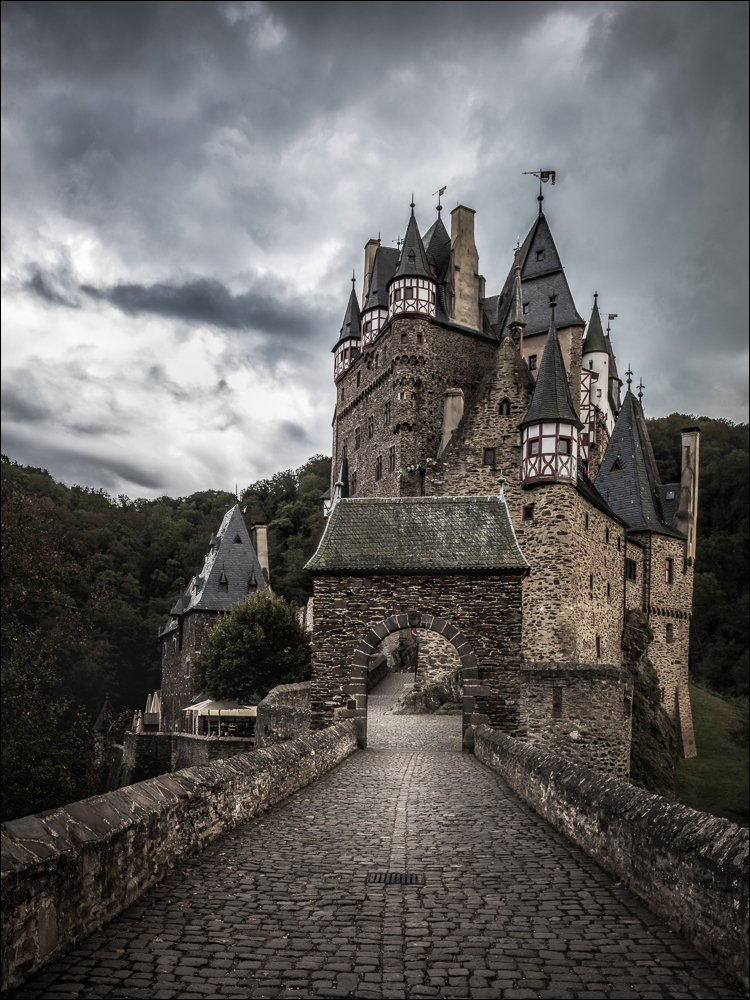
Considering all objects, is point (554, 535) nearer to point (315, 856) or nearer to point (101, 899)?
point (315, 856)

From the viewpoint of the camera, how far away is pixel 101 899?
442 cm

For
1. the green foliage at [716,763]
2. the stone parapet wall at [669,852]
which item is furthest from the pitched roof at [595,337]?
the stone parapet wall at [669,852]

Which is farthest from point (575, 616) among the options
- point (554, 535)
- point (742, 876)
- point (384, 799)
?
point (742, 876)

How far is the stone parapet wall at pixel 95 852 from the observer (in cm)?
369

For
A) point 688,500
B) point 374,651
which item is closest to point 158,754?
point 374,651

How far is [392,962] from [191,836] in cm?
260

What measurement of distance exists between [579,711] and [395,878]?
42.5 ft

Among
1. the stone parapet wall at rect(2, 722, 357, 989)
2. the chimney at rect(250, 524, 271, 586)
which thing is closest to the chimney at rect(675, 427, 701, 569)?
the chimney at rect(250, 524, 271, 586)

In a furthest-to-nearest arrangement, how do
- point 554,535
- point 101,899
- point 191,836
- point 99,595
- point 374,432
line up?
point 374,432 < point 554,535 < point 99,595 < point 191,836 < point 101,899

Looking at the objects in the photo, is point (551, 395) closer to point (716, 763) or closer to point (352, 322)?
point (716, 763)

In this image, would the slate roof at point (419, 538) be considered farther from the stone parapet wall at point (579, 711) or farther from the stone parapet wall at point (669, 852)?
the stone parapet wall at point (669, 852)

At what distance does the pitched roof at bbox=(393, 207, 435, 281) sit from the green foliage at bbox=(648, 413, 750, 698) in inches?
1134

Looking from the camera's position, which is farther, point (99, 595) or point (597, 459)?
point (597, 459)

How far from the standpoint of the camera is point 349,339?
160 ft
